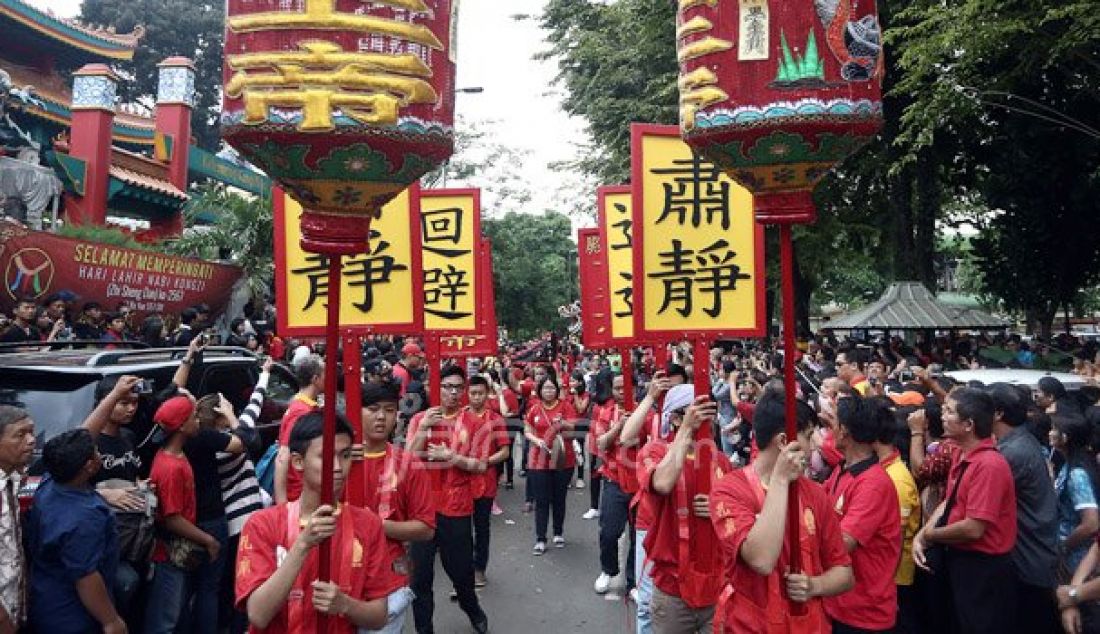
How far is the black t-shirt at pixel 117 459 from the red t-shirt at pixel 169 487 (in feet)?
0.37

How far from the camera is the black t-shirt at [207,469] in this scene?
488 centimetres

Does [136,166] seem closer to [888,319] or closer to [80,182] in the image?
[80,182]

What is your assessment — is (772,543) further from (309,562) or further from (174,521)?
(174,521)

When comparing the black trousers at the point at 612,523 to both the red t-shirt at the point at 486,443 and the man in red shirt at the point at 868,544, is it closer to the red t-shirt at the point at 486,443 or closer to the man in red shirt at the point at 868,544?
the red t-shirt at the point at 486,443

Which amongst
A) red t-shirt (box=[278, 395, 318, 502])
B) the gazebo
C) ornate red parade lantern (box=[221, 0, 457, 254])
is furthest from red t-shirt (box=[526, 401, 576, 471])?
the gazebo

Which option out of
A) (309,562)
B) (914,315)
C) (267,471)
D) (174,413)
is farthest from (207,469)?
(914,315)

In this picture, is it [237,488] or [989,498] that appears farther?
[237,488]

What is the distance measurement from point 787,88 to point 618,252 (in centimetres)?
466

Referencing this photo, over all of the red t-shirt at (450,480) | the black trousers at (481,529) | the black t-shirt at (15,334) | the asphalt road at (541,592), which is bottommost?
the asphalt road at (541,592)

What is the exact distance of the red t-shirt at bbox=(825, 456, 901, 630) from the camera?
378cm

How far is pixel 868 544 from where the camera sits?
3828mm

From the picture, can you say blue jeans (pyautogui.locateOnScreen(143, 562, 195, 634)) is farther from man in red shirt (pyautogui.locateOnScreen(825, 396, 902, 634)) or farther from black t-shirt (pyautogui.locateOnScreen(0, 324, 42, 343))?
black t-shirt (pyautogui.locateOnScreen(0, 324, 42, 343))

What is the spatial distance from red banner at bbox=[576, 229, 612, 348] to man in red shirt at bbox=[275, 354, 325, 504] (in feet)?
10.0

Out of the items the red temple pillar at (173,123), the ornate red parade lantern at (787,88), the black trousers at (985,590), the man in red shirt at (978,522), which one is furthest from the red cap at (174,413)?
the red temple pillar at (173,123)
